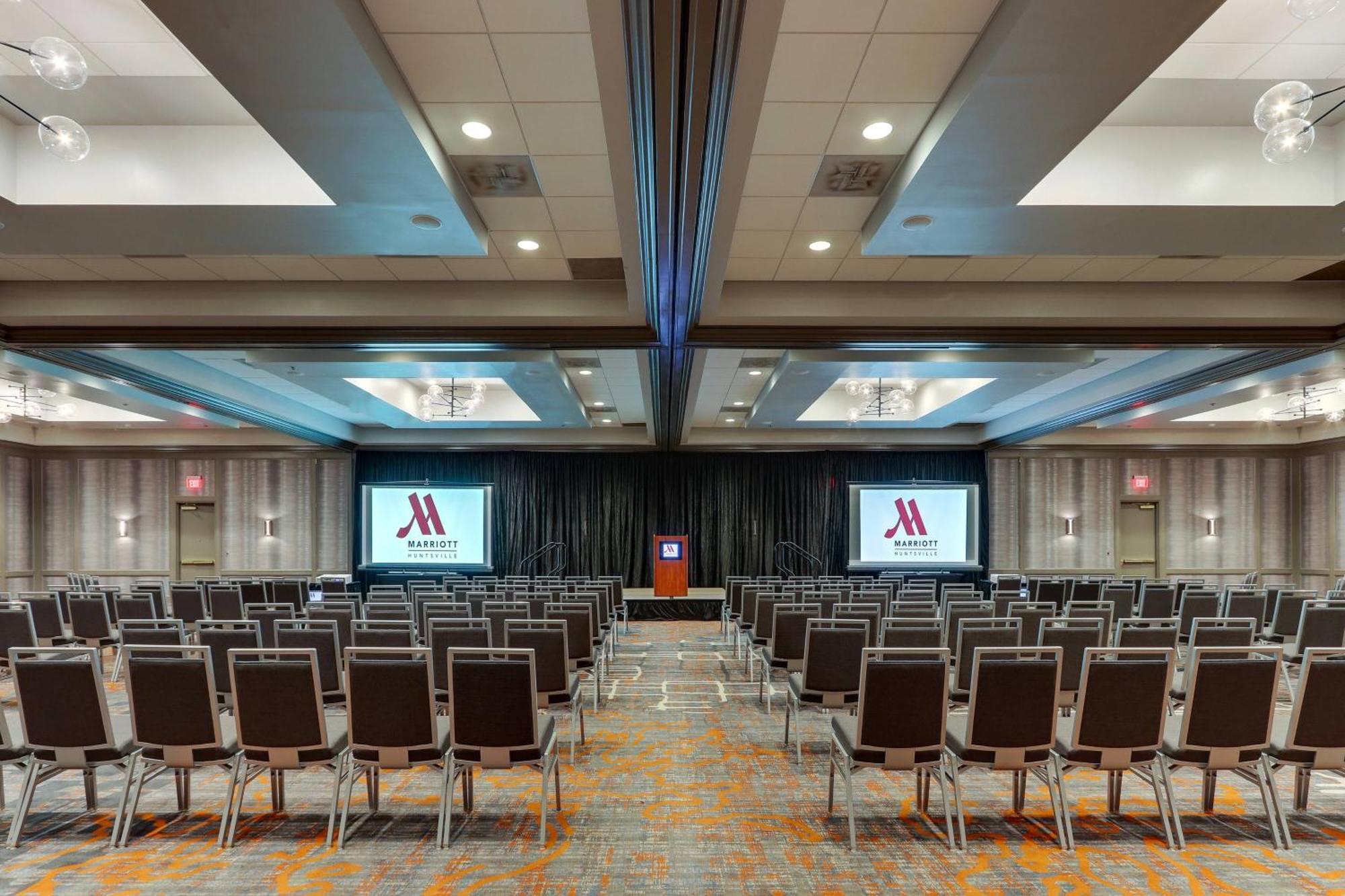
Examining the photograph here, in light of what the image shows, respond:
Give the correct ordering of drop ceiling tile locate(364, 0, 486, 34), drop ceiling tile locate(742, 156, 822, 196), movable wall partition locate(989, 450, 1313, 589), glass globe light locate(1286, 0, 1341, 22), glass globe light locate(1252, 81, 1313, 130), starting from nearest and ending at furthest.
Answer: glass globe light locate(1286, 0, 1341, 22)
glass globe light locate(1252, 81, 1313, 130)
drop ceiling tile locate(364, 0, 486, 34)
drop ceiling tile locate(742, 156, 822, 196)
movable wall partition locate(989, 450, 1313, 589)

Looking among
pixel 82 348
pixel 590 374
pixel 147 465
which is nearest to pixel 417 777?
pixel 82 348

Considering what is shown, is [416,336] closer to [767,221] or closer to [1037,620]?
[767,221]

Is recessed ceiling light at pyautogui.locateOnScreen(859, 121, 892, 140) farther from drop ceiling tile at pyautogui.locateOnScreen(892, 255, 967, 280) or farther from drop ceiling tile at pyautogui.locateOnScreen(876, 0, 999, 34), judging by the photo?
drop ceiling tile at pyautogui.locateOnScreen(892, 255, 967, 280)

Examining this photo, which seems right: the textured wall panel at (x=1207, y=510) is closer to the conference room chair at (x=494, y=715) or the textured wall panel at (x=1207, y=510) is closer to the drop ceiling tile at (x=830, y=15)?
the drop ceiling tile at (x=830, y=15)

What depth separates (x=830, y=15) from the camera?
323 cm

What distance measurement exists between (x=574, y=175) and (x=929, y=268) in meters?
3.31

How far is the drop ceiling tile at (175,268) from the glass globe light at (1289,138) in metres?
6.94

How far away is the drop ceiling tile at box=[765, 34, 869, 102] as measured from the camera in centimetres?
339

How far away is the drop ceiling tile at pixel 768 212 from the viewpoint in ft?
17.0

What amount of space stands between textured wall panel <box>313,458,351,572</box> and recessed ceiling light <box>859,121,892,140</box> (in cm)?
1457

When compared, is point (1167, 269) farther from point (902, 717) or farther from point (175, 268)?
point (175, 268)

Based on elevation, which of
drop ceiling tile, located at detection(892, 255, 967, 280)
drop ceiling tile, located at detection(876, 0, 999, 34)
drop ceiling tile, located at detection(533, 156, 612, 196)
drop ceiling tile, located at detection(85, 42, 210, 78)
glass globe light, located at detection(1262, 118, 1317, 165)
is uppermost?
drop ceiling tile, located at detection(85, 42, 210, 78)

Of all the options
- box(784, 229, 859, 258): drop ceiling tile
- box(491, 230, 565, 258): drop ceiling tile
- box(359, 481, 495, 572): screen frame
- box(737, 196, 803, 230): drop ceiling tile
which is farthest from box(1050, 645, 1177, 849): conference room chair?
box(359, 481, 495, 572): screen frame

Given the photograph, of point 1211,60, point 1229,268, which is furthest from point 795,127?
point 1229,268
